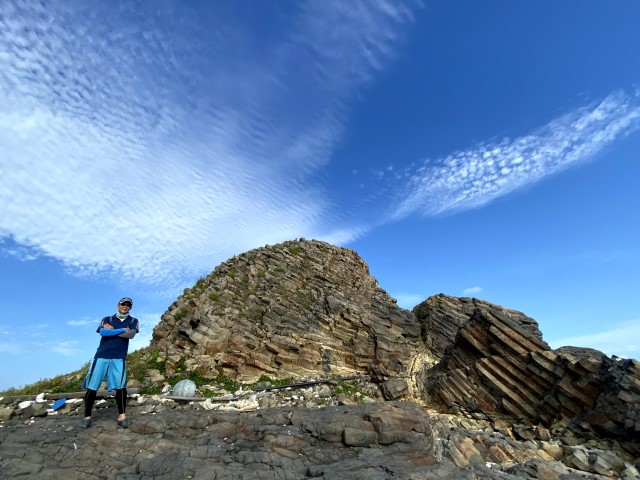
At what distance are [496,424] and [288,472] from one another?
1472cm

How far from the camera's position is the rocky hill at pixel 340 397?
873 centimetres

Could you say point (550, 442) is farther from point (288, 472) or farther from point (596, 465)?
point (288, 472)

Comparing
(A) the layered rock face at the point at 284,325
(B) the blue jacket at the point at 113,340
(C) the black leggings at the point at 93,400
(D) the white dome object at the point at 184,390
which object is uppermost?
(A) the layered rock face at the point at 284,325

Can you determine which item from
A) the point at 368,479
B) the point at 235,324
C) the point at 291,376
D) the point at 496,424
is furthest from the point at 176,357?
the point at 496,424

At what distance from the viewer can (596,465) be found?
1345 cm

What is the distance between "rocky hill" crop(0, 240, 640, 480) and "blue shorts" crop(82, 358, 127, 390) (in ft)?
3.91

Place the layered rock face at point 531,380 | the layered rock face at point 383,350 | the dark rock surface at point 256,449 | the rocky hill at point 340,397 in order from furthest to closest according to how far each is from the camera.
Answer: the layered rock face at point 383,350 → the layered rock face at point 531,380 → the rocky hill at point 340,397 → the dark rock surface at point 256,449

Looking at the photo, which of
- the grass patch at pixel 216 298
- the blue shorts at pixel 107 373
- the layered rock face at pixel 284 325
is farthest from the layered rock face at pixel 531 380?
the blue shorts at pixel 107 373

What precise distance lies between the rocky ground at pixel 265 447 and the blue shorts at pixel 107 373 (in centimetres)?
112

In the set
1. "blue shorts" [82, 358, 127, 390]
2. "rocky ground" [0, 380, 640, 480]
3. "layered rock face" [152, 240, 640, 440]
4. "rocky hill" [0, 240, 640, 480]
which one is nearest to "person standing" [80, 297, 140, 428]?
"blue shorts" [82, 358, 127, 390]

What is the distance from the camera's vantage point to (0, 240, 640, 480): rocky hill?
873 cm

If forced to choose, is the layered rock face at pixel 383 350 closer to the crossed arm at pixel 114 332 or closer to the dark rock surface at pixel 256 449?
the dark rock surface at pixel 256 449

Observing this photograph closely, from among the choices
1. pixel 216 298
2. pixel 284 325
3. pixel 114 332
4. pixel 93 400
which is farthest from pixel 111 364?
pixel 284 325

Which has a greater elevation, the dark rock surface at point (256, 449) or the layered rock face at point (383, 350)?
the layered rock face at point (383, 350)
